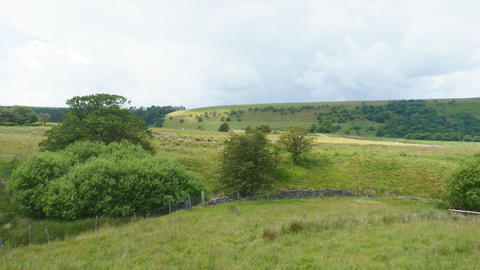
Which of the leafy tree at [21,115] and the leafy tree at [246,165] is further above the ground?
the leafy tree at [21,115]

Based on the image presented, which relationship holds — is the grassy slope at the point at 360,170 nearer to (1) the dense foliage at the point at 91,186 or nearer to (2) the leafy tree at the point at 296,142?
(2) the leafy tree at the point at 296,142

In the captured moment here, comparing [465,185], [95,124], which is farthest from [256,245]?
[95,124]

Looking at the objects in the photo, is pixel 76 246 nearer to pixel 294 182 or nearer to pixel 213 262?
pixel 213 262

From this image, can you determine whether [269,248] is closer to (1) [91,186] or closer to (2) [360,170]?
(1) [91,186]

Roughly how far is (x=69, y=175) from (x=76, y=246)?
12254 mm

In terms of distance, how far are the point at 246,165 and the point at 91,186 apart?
656 inches

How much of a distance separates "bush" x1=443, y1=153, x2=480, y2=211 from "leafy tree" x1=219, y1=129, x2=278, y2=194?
21.0 meters

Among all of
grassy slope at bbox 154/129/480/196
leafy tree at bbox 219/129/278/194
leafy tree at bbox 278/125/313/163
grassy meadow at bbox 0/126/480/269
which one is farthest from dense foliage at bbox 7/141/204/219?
leafy tree at bbox 278/125/313/163

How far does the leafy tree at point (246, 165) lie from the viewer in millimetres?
29156

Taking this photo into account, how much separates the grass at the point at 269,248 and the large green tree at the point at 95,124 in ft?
79.6

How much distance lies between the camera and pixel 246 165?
95.8 feet

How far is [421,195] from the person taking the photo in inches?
1332

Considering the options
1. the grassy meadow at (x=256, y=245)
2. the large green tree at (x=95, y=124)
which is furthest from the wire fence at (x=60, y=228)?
the large green tree at (x=95, y=124)

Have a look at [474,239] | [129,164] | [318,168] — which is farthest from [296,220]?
[318,168]
